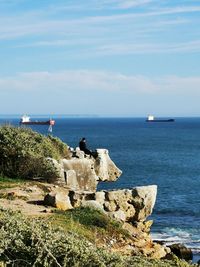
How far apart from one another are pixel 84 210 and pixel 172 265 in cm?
803

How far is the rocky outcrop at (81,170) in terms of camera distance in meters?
29.4

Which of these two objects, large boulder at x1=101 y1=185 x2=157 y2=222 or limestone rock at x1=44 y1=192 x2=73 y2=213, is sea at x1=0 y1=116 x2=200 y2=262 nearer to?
large boulder at x1=101 y1=185 x2=157 y2=222

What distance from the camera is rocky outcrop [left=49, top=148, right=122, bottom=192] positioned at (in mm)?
29375

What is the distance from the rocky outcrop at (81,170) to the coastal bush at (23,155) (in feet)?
2.13

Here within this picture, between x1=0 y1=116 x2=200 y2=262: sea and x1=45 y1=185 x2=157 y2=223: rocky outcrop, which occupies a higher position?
x1=45 y1=185 x2=157 y2=223: rocky outcrop

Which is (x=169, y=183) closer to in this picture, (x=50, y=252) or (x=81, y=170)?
(x=81, y=170)

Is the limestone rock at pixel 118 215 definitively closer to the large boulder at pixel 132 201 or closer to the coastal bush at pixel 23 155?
the large boulder at pixel 132 201

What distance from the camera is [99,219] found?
1953 cm

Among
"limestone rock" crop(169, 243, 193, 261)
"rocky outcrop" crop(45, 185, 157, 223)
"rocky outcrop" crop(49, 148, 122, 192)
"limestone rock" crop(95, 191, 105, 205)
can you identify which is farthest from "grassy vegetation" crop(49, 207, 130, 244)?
"limestone rock" crop(169, 243, 193, 261)

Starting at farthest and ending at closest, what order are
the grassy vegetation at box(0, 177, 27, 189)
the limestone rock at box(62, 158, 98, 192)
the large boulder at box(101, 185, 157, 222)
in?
1. the limestone rock at box(62, 158, 98, 192)
2. the grassy vegetation at box(0, 177, 27, 189)
3. the large boulder at box(101, 185, 157, 222)

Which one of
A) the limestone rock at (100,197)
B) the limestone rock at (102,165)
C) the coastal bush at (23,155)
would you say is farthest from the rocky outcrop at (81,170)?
the limestone rock at (100,197)

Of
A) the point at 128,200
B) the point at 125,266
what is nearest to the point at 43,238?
the point at 125,266

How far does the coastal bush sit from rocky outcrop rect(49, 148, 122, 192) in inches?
25.6

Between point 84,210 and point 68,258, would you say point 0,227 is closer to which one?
point 68,258
